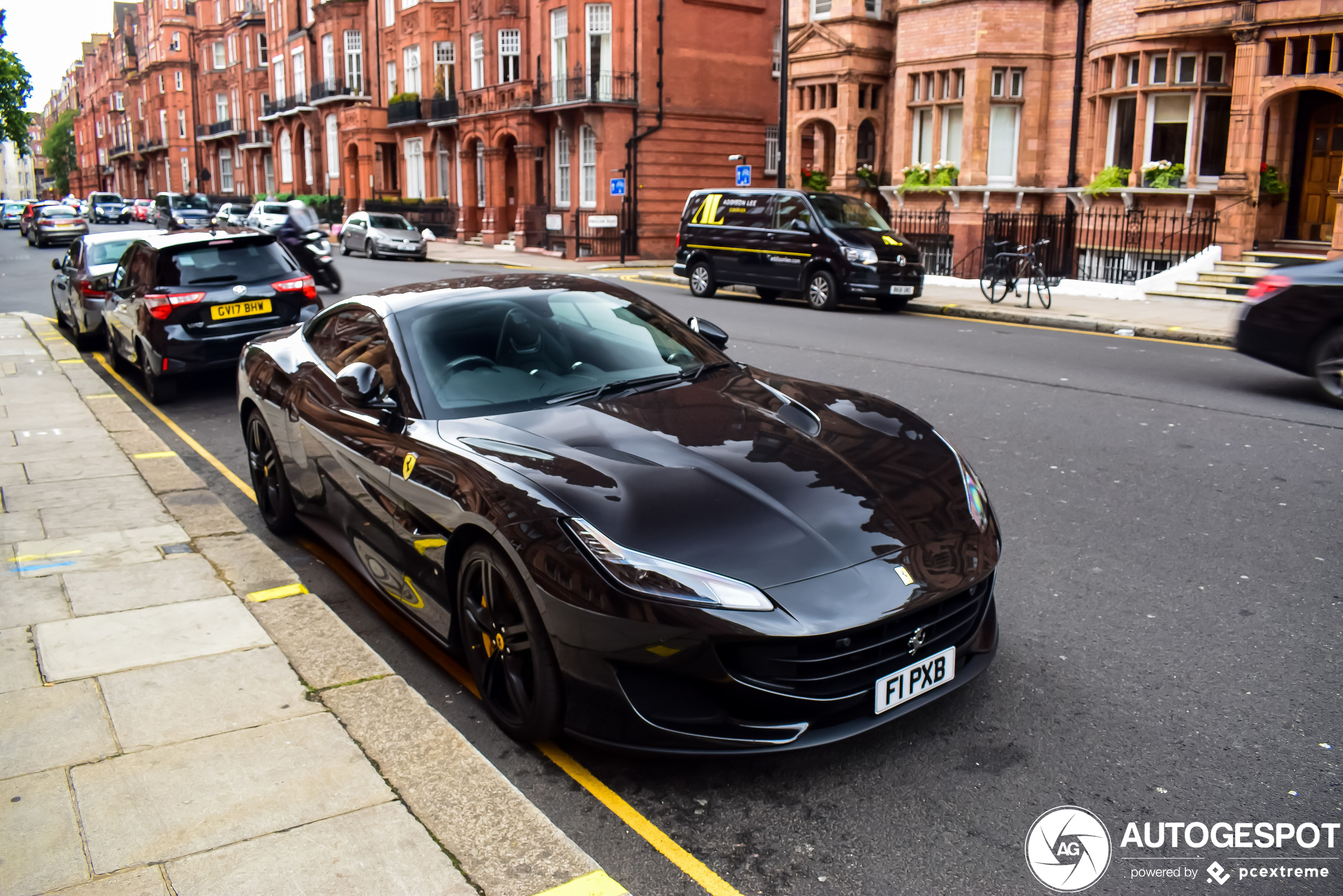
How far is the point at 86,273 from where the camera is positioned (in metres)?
13.9

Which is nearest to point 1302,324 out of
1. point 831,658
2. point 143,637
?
point 831,658

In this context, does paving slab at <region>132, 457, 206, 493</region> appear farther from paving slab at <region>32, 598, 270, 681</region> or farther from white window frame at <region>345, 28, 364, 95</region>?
white window frame at <region>345, 28, 364, 95</region>

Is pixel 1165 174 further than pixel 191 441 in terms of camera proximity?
Yes

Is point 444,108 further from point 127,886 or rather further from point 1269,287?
point 127,886

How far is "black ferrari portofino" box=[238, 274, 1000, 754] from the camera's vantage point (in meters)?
3.25

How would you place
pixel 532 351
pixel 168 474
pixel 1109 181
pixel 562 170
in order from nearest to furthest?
pixel 532 351 → pixel 168 474 → pixel 1109 181 → pixel 562 170

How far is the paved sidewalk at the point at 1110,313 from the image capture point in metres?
14.8

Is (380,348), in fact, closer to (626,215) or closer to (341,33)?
(626,215)

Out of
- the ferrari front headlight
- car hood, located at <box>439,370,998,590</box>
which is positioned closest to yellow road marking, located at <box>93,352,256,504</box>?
car hood, located at <box>439,370,998,590</box>

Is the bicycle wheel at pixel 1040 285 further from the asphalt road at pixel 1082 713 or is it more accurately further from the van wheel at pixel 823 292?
the asphalt road at pixel 1082 713

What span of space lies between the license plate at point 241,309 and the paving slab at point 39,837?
749cm

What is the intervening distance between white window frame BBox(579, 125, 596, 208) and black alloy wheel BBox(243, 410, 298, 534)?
1232 inches

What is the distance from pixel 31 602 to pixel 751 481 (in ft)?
11.8

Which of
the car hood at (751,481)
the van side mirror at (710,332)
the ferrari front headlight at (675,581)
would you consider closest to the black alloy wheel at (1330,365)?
the van side mirror at (710,332)
